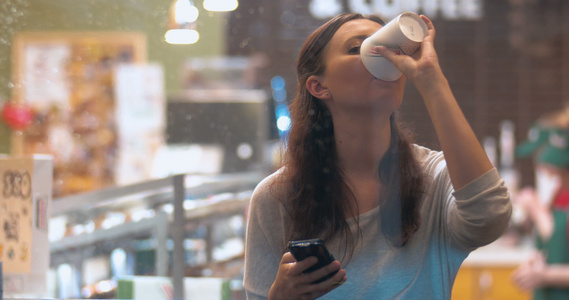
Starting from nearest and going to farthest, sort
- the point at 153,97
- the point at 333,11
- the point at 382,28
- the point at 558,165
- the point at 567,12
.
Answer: the point at 382,28 → the point at 333,11 → the point at 558,165 → the point at 567,12 → the point at 153,97

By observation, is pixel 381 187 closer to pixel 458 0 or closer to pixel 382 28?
pixel 382 28

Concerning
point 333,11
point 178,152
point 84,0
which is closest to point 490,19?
point 333,11

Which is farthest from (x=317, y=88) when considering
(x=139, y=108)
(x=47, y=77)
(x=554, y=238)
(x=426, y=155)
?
(x=139, y=108)

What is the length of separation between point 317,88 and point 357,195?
0.46 ft

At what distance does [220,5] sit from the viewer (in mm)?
1113

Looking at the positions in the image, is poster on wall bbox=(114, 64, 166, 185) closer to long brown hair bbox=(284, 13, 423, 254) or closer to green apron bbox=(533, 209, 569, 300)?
green apron bbox=(533, 209, 569, 300)

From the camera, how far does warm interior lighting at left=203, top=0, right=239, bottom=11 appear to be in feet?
3.57

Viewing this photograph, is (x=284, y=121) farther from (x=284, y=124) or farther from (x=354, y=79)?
(x=354, y=79)

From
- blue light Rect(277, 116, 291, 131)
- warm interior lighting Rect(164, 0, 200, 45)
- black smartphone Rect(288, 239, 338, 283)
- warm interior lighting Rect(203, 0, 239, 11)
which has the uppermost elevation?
warm interior lighting Rect(203, 0, 239, 11)

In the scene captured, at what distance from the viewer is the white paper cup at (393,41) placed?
2.32 feet

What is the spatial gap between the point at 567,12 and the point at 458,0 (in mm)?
2522

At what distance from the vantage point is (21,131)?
6.17 feet

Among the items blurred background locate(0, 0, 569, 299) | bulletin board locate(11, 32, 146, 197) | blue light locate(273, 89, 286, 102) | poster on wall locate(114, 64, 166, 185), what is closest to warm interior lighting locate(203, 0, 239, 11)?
blurred background locate(0, 0, 569, 299)

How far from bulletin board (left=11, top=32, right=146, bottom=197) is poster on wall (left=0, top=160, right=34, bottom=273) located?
1.87 ft
